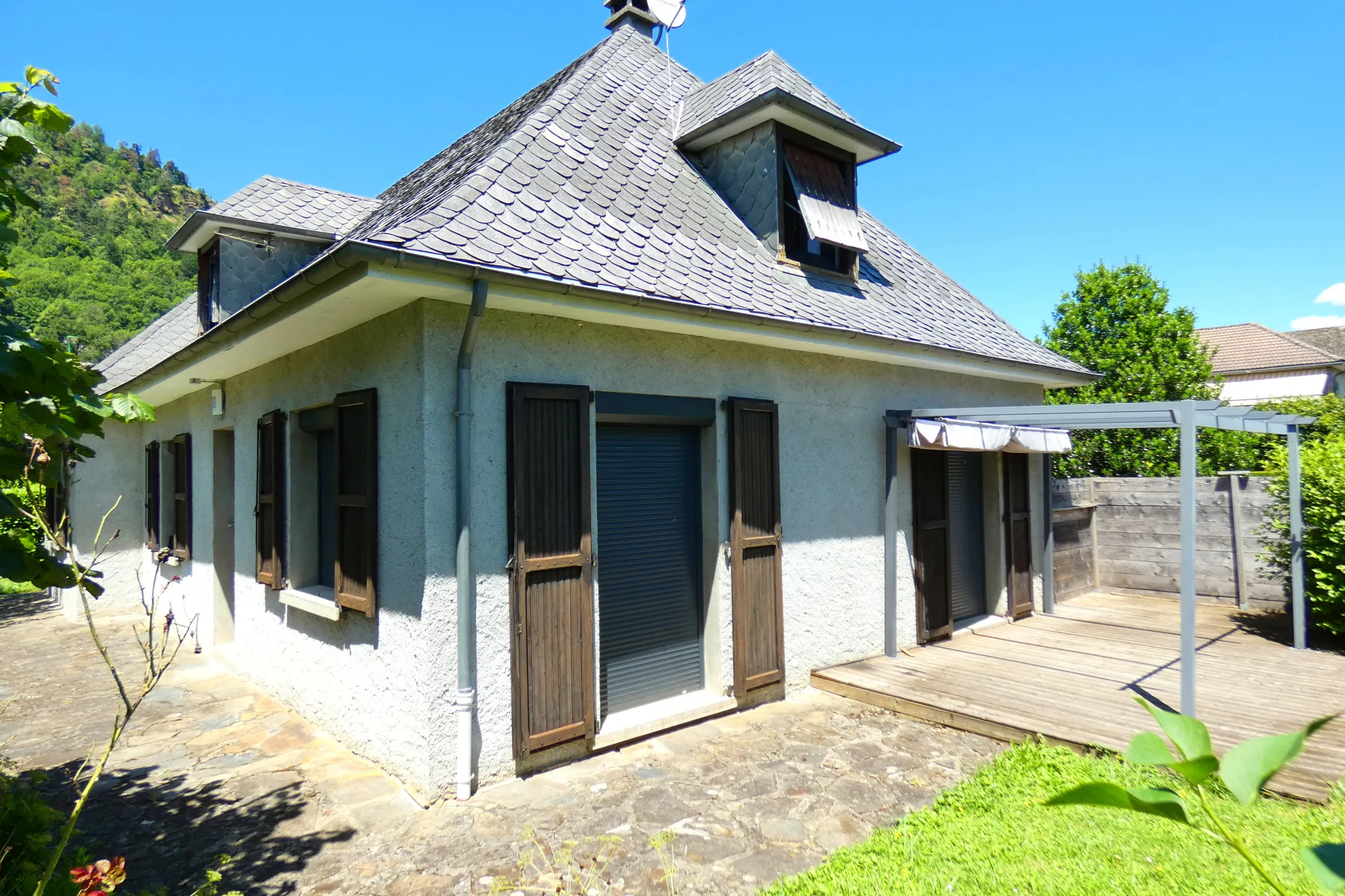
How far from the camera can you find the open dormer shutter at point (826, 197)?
8.02m

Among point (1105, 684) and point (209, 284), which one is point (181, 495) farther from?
point (1105, 684)

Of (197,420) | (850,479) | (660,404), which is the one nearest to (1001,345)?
A: (850,479)

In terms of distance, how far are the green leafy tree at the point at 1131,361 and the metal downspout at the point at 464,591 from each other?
12.6 meters

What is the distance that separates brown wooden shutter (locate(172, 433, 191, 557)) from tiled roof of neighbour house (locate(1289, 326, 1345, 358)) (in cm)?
4406

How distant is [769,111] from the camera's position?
790 cm

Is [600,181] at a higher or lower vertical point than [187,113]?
lower

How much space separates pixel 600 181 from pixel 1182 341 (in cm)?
1358

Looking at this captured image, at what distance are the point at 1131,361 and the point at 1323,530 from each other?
25.1 ft

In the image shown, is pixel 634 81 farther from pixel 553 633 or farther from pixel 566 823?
pixel 566 823

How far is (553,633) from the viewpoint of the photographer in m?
5.21

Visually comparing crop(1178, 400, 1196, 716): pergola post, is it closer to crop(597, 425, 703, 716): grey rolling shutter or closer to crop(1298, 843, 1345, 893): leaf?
crop(597, 425, 703, 716): grey rolling shutter

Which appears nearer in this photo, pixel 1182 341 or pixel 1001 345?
pixel 1001 345

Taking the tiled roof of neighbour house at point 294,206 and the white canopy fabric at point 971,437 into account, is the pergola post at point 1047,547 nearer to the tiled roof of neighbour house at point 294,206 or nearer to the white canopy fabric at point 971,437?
the white canopy fabric at point 971,437

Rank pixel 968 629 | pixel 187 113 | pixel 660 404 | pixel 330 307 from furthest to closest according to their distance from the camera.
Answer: pixel 187 113, pixel 968 629, pixel 660 404, pixel 330 307
